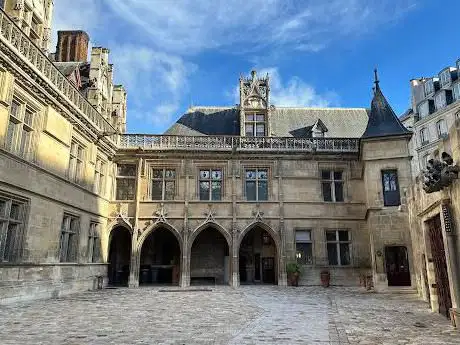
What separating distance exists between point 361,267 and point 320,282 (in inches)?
82.6

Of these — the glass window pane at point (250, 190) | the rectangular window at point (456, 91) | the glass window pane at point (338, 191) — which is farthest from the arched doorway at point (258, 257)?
the rectangular window at point (456, 91)

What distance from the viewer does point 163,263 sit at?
21000 mm

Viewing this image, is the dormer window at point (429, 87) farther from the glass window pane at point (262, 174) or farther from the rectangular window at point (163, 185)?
the rectangular window at point (163, 185)

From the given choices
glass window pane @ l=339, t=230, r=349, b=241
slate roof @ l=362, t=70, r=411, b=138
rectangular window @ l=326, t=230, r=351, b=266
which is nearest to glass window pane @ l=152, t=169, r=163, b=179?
rectangular window @ l=326, t=230, r=351, b=266

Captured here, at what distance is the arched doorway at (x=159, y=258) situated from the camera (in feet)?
65.4

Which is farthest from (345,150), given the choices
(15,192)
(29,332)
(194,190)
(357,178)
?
(29,332)

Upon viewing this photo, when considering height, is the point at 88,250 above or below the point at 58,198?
below

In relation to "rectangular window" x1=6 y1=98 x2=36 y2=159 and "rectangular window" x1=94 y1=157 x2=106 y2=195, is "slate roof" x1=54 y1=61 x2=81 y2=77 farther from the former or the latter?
"rectangular window" x1=6 y1=98 x2=36 y2=159

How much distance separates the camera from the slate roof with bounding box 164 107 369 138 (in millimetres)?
21406

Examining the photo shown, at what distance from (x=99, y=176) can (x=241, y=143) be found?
7.08 m

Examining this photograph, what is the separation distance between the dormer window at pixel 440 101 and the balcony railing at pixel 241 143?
1829 centimetres

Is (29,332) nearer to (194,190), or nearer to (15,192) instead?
(15,192)

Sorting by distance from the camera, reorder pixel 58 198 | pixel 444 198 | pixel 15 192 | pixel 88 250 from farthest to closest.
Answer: pixel 88 250 < pixel 58 198 < pixel 15 192 < pixel 444 198

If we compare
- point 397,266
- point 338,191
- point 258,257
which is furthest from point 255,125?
point 397,266
